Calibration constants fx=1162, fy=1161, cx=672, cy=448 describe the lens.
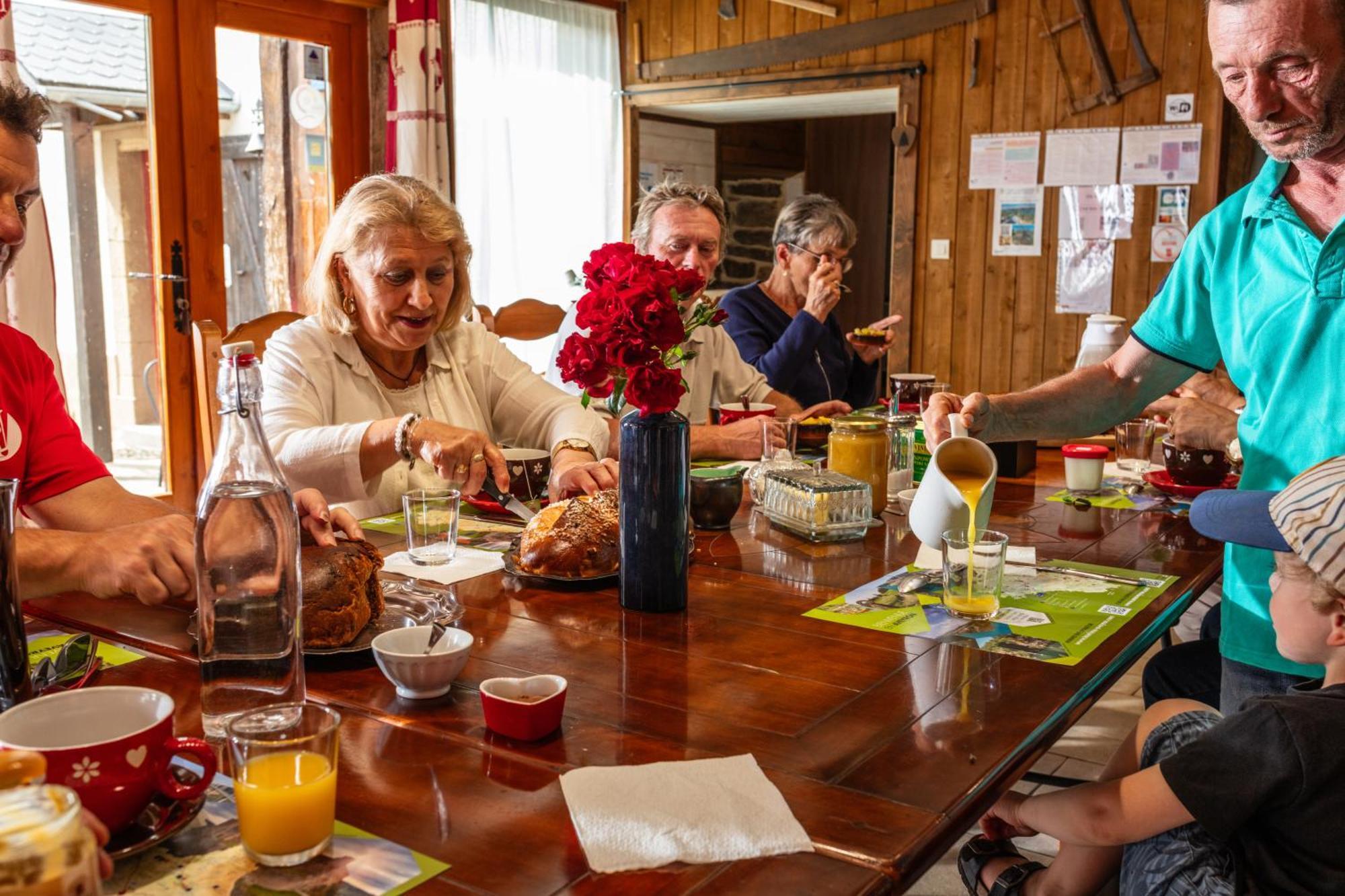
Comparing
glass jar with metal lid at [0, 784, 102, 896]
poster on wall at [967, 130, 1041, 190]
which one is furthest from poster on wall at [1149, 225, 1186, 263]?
glass jar with metal lid at [0, 784, 102, 896]

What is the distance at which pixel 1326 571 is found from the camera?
1169mm

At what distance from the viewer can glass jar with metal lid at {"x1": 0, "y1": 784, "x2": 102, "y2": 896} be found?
0.57 meters

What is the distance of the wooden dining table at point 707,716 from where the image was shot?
2.79ft

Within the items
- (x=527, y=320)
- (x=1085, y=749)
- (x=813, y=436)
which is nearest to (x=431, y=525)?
(x=813, y=436)

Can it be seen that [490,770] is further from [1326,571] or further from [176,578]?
→ [1326,571]

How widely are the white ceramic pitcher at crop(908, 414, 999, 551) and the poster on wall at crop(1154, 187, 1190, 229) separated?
3.90 meters

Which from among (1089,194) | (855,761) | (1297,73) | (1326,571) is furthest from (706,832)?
(1089,194)

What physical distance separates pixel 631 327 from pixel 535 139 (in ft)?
15.0

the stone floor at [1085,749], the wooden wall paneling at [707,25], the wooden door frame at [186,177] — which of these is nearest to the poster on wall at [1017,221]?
the wooden wall paneling at [707,25]

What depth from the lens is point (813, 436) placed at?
8.74ft

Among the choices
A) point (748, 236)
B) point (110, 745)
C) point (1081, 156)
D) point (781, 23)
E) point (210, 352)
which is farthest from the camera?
point (748, 236)

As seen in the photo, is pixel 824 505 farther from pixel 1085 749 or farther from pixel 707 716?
pixel 1085 749

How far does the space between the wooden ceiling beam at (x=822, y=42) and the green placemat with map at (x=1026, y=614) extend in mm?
4283

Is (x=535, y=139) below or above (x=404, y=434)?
above
